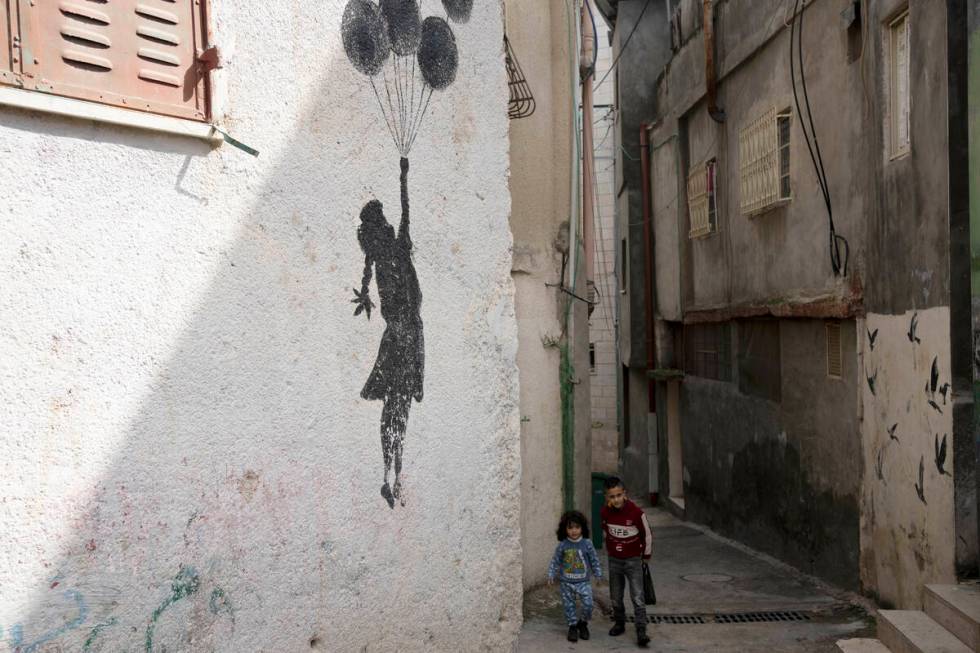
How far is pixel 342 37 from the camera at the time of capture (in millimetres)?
4906

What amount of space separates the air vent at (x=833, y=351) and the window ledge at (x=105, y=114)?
276 inches

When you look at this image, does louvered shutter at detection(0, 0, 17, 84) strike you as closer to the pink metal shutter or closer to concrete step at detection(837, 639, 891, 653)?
the pink metal shutter

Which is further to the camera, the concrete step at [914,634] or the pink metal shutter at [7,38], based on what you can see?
the concrete step at [914,634]

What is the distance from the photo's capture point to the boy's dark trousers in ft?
24.2

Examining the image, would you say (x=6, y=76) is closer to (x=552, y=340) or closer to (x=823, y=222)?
(x=552, y=340)

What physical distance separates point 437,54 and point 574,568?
399 cm

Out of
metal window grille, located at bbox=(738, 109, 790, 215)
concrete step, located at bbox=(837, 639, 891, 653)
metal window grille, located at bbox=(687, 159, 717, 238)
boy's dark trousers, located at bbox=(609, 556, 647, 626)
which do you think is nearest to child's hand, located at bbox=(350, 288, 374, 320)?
boy's dark trousers, located at bbox=(609, 556, 647, 626)

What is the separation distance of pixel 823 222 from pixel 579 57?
2948 mm

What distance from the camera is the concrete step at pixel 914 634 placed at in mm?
5730

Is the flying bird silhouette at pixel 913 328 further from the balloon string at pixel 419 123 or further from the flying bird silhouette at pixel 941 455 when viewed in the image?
the balloon string at pixel 419 123

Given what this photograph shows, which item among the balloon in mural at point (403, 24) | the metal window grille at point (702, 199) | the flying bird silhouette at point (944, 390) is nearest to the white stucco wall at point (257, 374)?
Answer: the balloon in mural at point (403, 24)

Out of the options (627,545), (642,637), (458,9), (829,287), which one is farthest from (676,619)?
(458,9)

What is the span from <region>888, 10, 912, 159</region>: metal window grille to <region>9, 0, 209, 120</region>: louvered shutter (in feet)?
19.5

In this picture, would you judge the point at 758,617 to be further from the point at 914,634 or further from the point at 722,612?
the point at 914,634
